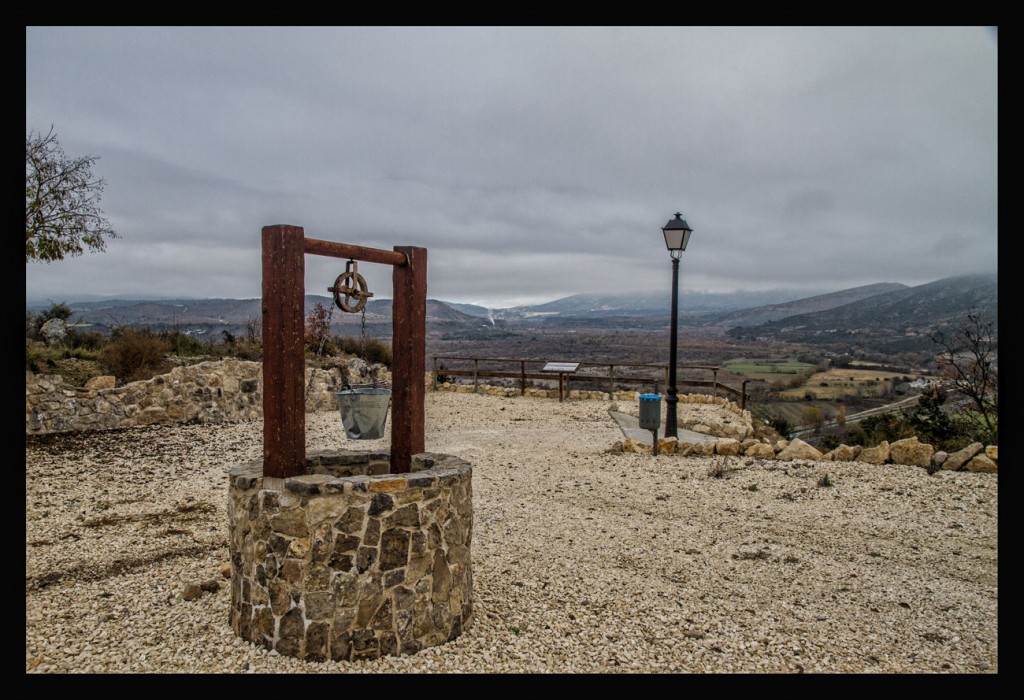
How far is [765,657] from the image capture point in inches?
144

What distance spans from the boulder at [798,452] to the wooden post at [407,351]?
649cm

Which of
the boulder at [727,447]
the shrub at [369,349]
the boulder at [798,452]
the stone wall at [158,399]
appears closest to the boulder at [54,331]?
the stone wall at [158,399]

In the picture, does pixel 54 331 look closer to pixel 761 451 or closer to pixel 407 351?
pixel 407 351

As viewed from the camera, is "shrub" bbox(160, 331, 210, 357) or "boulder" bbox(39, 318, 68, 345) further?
"shrub" bbox(160, 331, 210, 357)

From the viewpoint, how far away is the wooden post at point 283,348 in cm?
359

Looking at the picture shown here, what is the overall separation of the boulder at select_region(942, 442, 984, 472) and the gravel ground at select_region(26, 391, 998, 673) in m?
0.28

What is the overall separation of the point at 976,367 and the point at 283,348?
406 inches

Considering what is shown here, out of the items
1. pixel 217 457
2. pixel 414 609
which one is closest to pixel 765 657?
pixel 414 609

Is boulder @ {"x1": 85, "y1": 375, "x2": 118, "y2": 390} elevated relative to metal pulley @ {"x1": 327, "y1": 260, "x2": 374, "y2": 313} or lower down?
lower down

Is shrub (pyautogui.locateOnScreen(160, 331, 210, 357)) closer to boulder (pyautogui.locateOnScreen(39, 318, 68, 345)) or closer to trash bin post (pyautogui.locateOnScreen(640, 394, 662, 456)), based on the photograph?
boulder (pyautogui.locateOnScreen(39, 318, 68, 345))

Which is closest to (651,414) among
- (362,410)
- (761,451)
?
(761,451)

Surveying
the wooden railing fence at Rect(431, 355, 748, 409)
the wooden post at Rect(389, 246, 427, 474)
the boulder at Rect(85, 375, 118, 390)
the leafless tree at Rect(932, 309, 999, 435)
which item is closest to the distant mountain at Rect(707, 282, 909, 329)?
the wooden railing fence at Rect(431, 355, 748, 409)

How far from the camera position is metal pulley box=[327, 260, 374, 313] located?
3.94 metres

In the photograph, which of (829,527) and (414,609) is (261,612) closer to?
(414,609)
